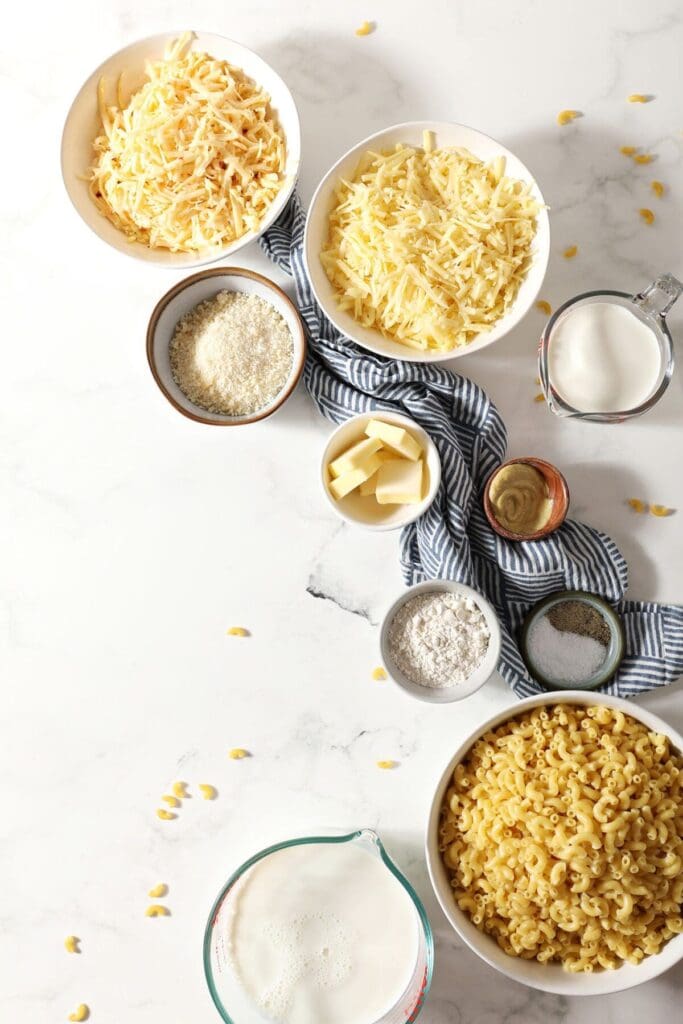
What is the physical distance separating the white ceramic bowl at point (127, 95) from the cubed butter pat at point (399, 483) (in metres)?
0.68

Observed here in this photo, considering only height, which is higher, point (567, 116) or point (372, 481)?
point (567, 116)

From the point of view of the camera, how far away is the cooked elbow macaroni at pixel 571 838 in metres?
2.01

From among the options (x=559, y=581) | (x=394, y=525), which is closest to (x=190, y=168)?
(x=394, y=525)

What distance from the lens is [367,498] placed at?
2332 millimetres

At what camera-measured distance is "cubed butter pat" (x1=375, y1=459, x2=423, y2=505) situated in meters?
2.25

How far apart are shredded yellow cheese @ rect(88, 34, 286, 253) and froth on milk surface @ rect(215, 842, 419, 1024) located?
1.56 m

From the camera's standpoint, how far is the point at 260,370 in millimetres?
2314

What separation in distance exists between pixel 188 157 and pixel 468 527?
1.15 metres

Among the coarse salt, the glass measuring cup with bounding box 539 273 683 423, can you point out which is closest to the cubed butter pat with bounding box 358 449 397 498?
the glass measuring cup with bounding box 539 273 683 423

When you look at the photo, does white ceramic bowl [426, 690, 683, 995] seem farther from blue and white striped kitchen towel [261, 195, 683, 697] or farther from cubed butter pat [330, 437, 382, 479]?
cubed butter pat [330, 437, 382, 479]

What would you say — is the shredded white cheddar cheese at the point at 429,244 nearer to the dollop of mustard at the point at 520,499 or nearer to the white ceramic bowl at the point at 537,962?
the dollop of mustard at the point at 520,499

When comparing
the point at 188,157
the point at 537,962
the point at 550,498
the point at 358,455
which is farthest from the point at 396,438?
the point at 537,962

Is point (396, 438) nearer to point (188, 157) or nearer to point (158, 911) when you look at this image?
point (188, 157)

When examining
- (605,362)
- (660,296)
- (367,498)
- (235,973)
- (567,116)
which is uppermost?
(567,116)
